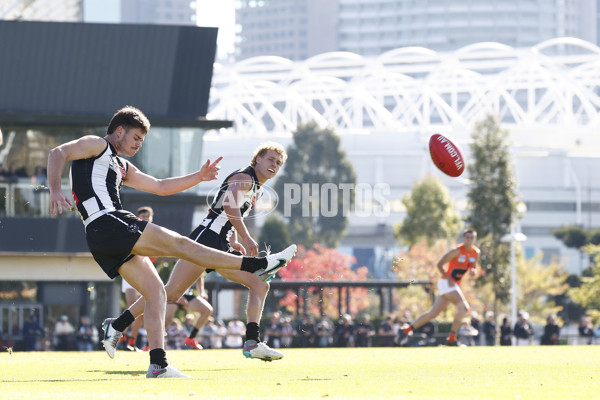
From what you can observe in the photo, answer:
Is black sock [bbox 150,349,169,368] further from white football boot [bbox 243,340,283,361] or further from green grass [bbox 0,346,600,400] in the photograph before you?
white football boot [bbox 243,340,283,361]

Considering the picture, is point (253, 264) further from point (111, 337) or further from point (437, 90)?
point (437, 90)

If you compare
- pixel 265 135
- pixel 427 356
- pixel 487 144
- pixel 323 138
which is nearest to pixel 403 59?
pixel 265 135

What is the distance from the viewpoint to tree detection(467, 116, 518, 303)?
2174 inches

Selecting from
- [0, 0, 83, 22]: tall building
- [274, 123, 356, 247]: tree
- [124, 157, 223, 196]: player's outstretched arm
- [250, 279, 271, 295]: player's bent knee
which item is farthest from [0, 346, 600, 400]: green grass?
[274, 123, 356, 247]: tree

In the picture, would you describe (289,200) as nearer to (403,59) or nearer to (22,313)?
(22,313)

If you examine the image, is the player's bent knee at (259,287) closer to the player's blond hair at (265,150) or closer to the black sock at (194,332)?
the player's blond hair at (265,150)

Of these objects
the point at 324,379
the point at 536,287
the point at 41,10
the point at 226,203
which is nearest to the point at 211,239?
the point at 226,203

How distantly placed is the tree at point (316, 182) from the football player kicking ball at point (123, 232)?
3132 inches

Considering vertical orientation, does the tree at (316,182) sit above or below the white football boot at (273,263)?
above

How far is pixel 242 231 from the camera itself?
11.6 metres

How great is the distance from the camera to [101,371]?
11.5m

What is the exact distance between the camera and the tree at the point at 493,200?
5522 cm

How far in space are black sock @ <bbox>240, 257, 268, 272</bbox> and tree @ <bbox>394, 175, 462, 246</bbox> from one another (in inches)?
2383

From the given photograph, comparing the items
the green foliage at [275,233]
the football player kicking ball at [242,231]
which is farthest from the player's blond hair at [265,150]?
the green foliage at [275,233]
